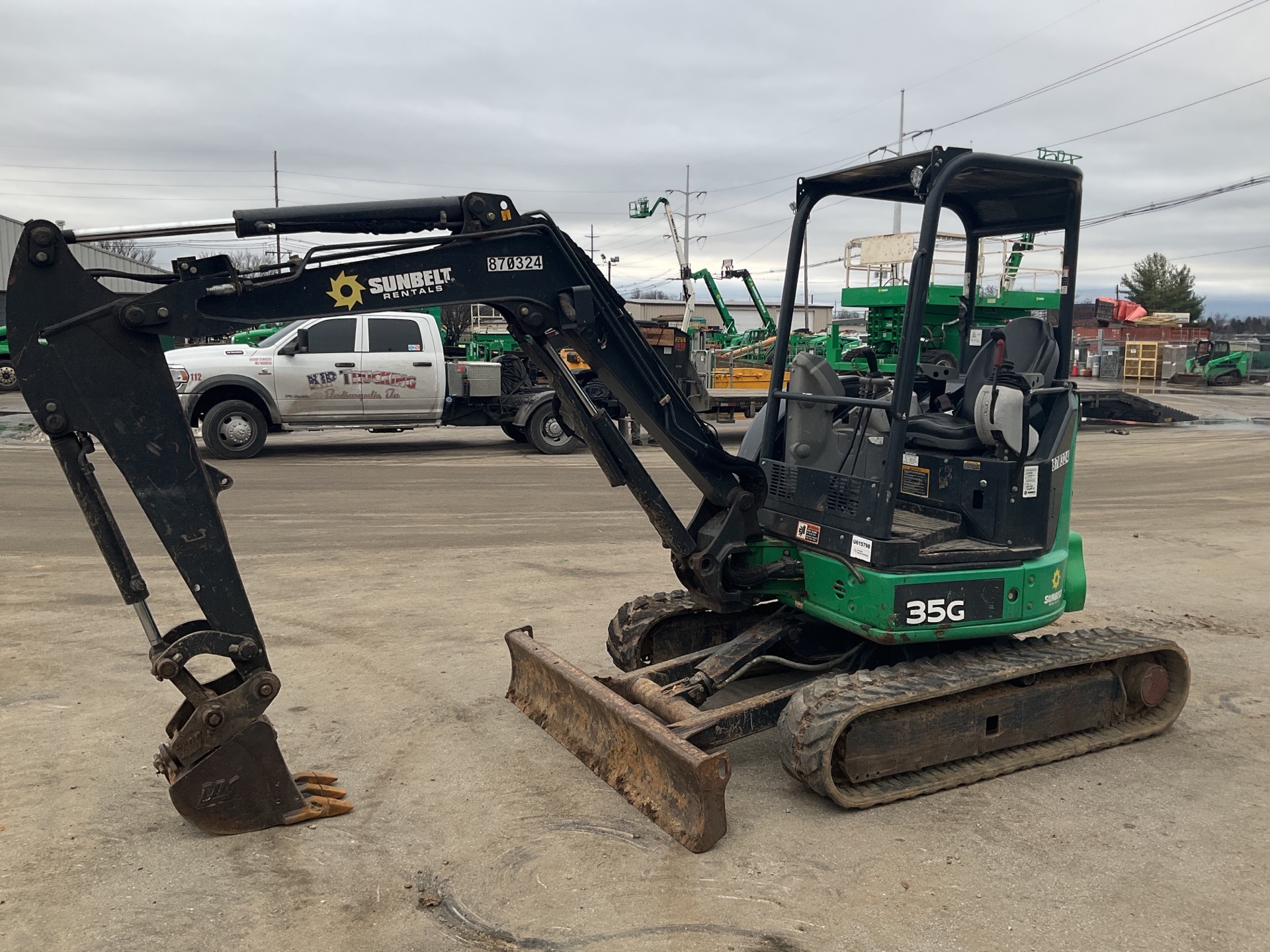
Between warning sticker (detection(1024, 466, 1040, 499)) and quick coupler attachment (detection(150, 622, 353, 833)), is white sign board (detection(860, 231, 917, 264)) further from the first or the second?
quick coupler attachment (detection(150, 622, 353, 833))

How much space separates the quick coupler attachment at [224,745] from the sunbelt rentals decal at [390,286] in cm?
147

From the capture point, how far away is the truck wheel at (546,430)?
56.6ft

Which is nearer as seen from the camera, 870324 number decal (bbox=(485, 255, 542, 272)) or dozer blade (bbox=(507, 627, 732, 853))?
dozer blade (bbox=(507, 627, 732, 853))

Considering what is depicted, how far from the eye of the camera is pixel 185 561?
4199 mm

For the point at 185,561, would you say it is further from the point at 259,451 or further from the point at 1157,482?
the point at 1157,482

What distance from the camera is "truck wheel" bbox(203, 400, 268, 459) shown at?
595 inches

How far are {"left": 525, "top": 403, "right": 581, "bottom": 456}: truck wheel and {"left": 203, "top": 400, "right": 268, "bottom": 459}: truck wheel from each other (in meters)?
4.16

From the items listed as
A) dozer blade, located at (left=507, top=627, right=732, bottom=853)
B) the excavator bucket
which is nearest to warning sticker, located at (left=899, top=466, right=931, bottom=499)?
dozer blade, located at (left=507, top=627, right=732, bottom=853)

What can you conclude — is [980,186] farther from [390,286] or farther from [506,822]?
[506,822]

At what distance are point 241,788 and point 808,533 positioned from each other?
9.60 ft

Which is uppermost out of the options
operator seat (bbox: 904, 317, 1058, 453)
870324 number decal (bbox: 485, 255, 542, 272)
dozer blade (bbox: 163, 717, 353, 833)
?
870324 number decal (bbox: 485, 255, 542, 272)

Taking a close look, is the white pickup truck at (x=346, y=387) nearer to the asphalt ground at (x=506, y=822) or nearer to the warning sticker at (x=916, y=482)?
the asphalt ground at (x=506, y=822)

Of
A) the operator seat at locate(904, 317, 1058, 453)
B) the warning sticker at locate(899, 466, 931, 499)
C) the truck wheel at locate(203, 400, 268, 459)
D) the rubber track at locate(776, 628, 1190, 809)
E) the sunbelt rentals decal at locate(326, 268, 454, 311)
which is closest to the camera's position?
the sunbelt rentals decal at locate(326, 268, 454, 311)

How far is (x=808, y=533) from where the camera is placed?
215 inches
